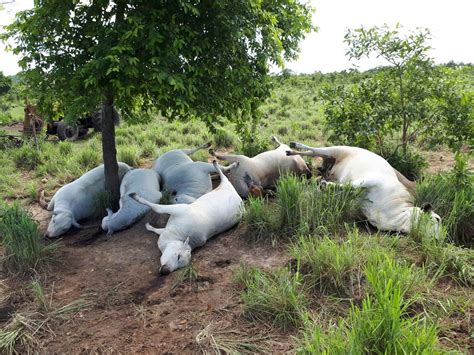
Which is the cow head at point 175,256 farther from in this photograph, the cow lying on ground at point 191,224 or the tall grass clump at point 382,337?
the tall grass clump at point 382,337

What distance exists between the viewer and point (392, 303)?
2.38 metres

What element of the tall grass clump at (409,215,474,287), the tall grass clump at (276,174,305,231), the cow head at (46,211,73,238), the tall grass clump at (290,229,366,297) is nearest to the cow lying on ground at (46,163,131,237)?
the cow head at (46,211,73,238)

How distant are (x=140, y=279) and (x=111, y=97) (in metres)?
2.55

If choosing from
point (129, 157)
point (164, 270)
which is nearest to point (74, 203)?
point (164, 270)

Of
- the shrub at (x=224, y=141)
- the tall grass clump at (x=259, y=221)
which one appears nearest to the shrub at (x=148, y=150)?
the shrub at (x=224, y=141)

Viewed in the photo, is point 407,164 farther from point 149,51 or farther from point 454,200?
point 149,51

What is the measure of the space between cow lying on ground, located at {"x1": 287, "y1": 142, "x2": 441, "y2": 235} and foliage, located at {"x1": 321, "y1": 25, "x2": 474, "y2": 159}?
91cm

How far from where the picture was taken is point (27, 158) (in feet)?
28.6

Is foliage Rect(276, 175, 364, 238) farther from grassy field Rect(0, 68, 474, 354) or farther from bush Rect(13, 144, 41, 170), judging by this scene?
bush Rect(13, 144, 41, 170)

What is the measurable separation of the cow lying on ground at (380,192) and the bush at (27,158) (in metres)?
6.24

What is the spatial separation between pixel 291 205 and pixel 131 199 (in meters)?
2.11

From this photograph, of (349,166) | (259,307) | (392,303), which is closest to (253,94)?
(349,166)

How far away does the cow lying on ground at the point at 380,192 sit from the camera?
432 centimetres

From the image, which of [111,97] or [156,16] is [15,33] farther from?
[156,16]
